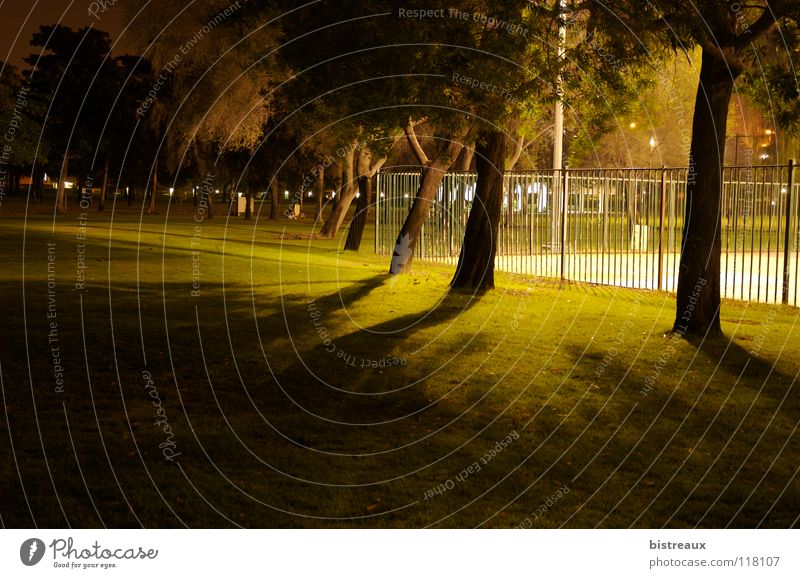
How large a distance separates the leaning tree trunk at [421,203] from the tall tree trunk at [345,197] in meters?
8.77

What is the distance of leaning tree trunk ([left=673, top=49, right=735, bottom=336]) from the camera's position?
1383cm

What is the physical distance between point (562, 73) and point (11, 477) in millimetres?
10831

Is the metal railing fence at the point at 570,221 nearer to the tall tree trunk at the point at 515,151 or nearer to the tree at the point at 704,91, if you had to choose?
the tall tree trunk at the point at 515,151

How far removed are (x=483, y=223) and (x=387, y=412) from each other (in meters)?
9.95

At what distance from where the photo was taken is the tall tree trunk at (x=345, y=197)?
33656mm

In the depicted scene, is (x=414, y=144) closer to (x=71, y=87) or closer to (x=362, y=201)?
(x=362, y=201)

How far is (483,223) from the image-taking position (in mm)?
19359

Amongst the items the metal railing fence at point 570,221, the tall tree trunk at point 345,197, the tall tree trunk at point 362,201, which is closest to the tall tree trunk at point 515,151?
the metal railing fence at point 570,221

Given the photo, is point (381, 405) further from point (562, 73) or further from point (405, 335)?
point (562, 73)

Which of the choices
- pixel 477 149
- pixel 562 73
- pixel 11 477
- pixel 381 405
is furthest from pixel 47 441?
pixel 477 149

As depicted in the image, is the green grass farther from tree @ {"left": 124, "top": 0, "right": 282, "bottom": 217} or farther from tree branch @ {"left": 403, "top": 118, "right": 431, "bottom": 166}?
tree @ {"left": 124, "top": 0, "right": 282, "bottom": 217}

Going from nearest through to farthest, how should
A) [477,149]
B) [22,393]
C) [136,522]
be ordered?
[136,522] < [22,393] < [477,149]

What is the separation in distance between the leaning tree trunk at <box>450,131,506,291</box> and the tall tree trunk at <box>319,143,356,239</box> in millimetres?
12701

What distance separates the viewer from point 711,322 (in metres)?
14.2
